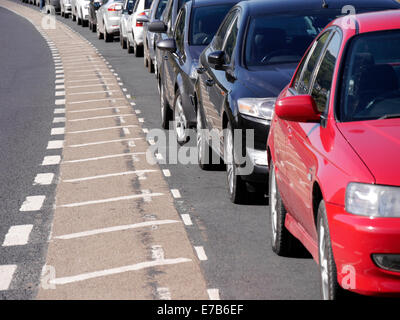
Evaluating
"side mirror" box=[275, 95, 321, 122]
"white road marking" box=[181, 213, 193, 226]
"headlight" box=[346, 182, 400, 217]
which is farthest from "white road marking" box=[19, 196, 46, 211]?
"headlight" box=[346, 182, 400, 217]

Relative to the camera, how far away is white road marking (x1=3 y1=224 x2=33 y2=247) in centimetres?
830

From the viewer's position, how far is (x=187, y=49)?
505 inches

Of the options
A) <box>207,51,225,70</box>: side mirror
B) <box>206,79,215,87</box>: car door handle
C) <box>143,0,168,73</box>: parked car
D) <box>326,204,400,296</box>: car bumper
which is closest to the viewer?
<box>326,204,400,296</box>: car bumper

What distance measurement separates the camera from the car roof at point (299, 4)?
10.2 meters

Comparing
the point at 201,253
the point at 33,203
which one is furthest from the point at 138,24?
the point at 201,253

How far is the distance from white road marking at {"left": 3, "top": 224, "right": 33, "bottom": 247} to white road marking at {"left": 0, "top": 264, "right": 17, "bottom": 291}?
2.31ft

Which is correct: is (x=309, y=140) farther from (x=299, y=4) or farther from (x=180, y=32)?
(x=180, y=32)

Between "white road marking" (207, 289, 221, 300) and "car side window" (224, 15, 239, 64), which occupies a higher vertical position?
"car side window" (224, 15, 239, 64)

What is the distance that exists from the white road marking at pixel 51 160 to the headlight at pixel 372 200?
754 centimetres

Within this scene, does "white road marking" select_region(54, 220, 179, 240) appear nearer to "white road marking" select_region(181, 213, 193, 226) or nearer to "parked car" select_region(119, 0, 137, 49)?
"white road marking" select_region(181, 213, 193, 226)

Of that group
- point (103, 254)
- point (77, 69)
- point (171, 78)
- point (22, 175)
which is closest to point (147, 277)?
point (103, 254)

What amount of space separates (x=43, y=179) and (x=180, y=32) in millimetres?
3290
